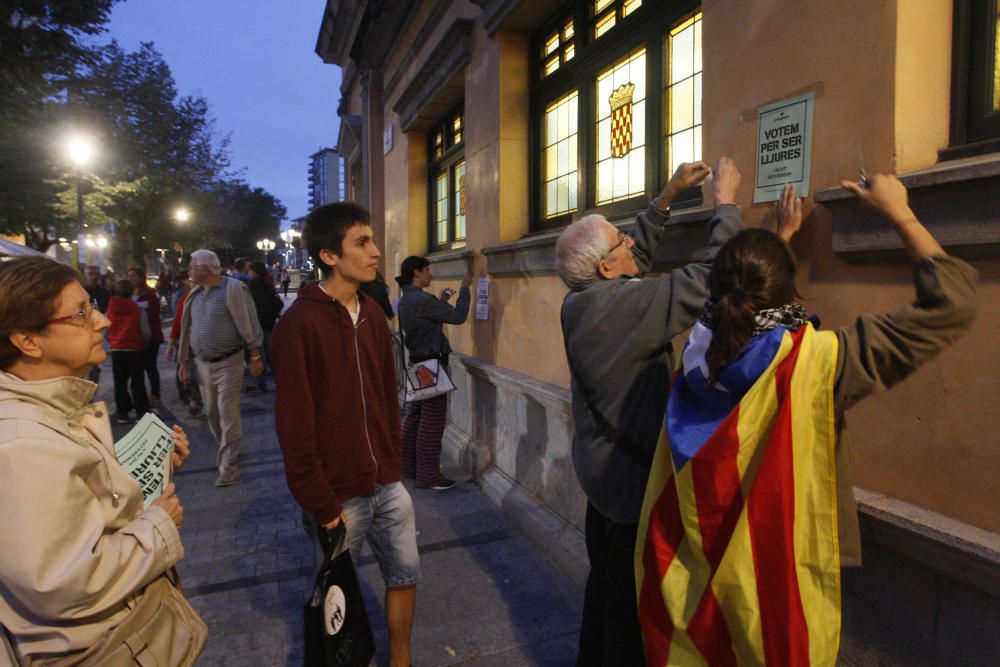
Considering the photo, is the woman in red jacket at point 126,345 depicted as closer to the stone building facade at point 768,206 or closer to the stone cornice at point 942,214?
the stone building facade at point 768,206

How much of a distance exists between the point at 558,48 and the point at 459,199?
8.59 feet

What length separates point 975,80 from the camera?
2.11m

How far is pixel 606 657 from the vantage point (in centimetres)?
234

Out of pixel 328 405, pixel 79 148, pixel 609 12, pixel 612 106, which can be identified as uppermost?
pixel 79 148

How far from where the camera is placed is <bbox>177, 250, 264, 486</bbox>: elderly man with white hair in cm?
573

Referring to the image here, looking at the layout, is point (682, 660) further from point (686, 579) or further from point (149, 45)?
point (149, 45)

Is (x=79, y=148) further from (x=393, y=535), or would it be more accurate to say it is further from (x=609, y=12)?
(x=393, y=535)

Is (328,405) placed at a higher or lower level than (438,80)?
lower

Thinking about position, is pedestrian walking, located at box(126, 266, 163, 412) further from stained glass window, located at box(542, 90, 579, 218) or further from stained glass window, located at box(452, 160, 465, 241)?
stained glass window, located at box(542, 90, 579, 218)

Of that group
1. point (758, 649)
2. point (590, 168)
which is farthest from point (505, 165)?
point (758, 649)

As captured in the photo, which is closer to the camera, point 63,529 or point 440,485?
point 63,529

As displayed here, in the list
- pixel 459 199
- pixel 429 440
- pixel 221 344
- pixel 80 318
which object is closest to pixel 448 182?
pixel 459 199

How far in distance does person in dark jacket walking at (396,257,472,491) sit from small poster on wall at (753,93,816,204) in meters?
3.41

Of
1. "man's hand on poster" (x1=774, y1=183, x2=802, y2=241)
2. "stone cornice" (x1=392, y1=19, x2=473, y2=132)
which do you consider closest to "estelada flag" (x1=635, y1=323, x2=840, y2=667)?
"man's hand on poster" (x1=774, y1=183, x2=802, y2=241)
